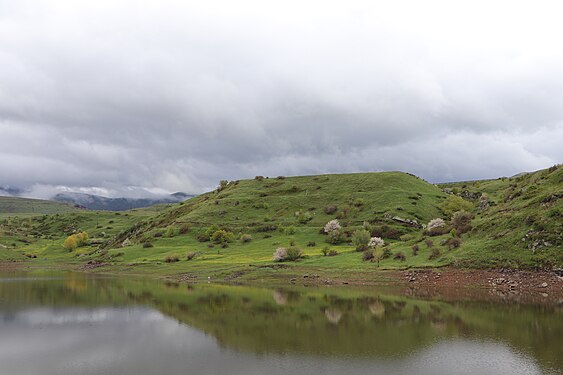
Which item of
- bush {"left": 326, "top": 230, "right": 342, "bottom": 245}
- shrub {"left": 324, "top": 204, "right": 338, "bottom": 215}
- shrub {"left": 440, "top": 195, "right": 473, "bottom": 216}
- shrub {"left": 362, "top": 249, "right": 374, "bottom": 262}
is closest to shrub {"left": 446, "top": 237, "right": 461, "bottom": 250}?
shrub {"left": 362, "top": 249, "right": 374, "bottom": 262}

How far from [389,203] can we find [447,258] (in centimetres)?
7415

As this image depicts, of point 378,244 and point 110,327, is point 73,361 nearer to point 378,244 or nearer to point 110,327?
point 110,327

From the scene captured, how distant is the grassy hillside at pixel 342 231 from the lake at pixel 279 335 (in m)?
16.8

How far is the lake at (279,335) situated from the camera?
83.3 ft

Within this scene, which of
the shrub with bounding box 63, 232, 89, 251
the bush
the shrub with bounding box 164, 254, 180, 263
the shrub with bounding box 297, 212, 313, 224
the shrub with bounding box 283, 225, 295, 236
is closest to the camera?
the shrub with bounding box 164, 254, 180, 263

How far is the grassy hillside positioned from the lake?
16772 mm

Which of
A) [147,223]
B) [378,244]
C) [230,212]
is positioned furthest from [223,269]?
[147,223]

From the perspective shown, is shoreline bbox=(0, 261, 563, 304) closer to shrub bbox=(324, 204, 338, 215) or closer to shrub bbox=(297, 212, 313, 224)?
shrub bbox=(297, 212, 313, 224)

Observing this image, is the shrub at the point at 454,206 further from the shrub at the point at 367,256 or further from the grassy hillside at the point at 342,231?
the shrub at the point at 367,256

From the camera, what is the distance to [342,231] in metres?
111

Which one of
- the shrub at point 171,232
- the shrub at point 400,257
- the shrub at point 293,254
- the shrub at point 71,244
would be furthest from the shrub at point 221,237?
the shrub at point 71,244

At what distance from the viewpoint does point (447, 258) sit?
6531cm

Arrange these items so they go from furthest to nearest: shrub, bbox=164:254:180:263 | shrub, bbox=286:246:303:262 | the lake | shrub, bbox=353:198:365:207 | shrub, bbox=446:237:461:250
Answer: shrub, bbox=353:198:365:207, shrub, bbox=164:254:180:263, shrub, bbox=286:246:303:262, shrub, bbox=446:237:461:250, the lake

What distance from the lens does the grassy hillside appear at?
63.5 metres
